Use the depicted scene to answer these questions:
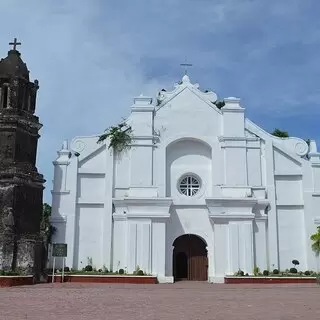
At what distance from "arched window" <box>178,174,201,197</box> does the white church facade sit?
0.19 feet

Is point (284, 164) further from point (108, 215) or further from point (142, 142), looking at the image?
point (108, 215)

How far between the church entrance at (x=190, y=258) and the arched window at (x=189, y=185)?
2.21 metres

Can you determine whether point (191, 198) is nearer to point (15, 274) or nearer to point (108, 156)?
point (108, 156)

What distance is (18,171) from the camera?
74.9ft

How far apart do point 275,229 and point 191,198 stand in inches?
175

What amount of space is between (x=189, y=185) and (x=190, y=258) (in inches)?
147

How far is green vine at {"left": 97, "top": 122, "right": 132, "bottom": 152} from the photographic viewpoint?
25859 millimetres

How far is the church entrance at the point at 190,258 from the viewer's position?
1004 inches

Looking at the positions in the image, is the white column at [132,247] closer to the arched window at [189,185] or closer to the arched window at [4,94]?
the arched window at [189,185]

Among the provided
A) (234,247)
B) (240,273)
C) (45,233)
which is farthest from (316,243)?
(45,233)

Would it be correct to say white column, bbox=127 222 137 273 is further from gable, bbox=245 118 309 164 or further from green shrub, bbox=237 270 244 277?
gable, bbox=245 118 309 164

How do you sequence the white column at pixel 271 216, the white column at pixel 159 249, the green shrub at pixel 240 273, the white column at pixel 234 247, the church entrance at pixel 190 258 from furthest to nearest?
the church entrance at pixel 190 258 → the white column at pixel 271 216 → the white column at pixel 159 249 → the white column at pixel 234 247 → the green shrub at pixel 240 273

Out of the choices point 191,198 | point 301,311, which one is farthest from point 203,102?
point 301,311

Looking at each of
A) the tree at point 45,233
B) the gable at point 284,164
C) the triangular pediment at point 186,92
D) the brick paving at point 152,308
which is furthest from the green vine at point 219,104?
the brick paving at point 152,308
